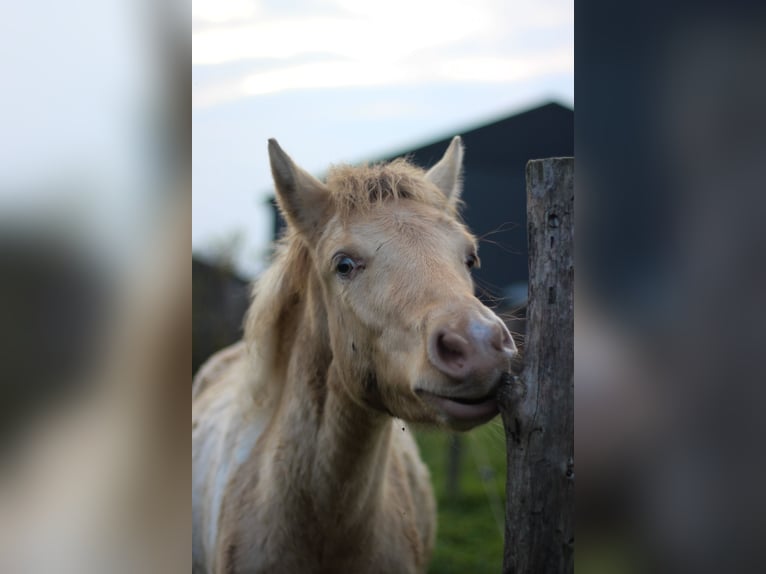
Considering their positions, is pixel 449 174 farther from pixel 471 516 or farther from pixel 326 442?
pixel 471 516

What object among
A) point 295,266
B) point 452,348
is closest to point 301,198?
point 295,266

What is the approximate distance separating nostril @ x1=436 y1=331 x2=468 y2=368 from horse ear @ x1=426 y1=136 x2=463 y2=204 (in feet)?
3.71

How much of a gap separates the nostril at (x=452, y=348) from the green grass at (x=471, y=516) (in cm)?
344

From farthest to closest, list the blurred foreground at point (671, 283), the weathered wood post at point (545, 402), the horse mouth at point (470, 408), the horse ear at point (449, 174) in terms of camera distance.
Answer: the horse ear at point (449, 174) < the horse mouth at point (470, 408) < the weathered wood post at point (545, 402) < the blurred foreground at point (671, 283)

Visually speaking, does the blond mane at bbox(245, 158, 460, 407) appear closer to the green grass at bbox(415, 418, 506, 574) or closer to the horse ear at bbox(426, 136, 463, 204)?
the horse ear at bbox(426, 136, 463, 204)

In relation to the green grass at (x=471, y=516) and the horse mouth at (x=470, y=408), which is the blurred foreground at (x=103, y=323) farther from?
the green grass at (x=471, y=516)

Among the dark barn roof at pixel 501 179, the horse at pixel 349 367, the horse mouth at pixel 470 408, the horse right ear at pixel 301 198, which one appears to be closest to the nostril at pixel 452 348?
the horse at pixel 349 367

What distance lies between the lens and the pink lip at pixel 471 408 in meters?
1.87

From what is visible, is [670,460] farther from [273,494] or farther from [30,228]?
[273,494]

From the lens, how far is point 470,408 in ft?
6.11

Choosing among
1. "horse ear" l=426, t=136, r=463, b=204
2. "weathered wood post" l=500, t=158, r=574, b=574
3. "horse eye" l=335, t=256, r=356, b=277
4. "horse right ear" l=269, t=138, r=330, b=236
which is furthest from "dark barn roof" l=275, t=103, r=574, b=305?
"weathered wood post" l=500, t=158, r=574, b=574

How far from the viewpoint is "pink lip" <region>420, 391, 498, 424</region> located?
187 cm

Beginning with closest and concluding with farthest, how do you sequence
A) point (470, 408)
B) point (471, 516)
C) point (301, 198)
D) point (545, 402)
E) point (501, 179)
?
1. point (545, 402)
2. point (470, 408)
3. point (301, 198)
4. point (501, 179)
5. point (471, 516)

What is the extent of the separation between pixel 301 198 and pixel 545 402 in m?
1.30
